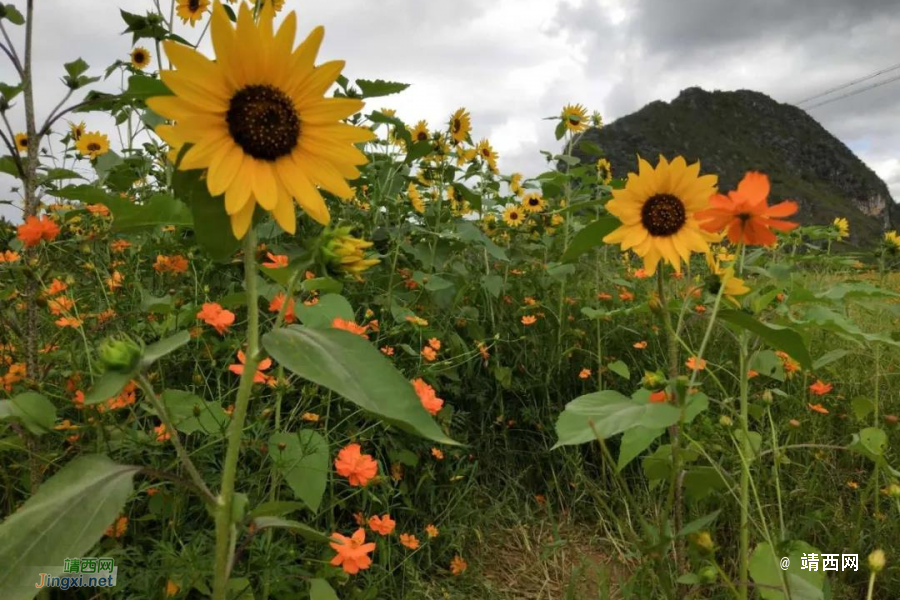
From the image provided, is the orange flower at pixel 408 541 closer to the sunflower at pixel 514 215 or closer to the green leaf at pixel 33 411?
the green leaf at pixel 33 411

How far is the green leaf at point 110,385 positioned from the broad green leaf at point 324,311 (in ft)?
1.29

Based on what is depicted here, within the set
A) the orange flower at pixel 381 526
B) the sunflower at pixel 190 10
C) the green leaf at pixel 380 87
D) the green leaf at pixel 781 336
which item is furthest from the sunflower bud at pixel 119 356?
the sunflower at pixel 190 10

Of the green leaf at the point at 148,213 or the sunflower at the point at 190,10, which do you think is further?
the sunflower at the point at 190,10

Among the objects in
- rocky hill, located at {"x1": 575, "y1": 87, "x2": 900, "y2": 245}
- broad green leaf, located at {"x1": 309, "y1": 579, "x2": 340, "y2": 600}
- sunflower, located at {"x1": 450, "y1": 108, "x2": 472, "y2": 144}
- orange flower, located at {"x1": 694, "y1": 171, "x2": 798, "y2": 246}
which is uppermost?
rocky hill, located at {"x1": 575, "y1": 87, "x2": 900, "y2": 245}

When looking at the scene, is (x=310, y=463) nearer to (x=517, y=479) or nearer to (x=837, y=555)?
(x=517, y=479)

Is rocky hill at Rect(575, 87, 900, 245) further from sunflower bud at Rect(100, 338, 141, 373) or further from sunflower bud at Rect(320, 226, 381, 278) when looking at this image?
sunflower bud at Rect(100, 338, 141, 373)

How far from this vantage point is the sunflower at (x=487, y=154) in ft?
11.2

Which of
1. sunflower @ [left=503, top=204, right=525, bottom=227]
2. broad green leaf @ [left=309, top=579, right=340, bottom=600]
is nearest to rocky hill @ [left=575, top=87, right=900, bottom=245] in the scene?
sunflower @ [left=503, top=204, right=525, bottom=227]

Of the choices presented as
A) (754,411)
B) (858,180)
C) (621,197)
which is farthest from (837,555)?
(858,180)

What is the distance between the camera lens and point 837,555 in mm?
1501

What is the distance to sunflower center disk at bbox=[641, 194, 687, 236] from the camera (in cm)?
119

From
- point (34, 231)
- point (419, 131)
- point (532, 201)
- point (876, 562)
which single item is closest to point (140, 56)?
point (419, 131)

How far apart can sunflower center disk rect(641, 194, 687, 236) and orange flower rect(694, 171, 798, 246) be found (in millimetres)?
200

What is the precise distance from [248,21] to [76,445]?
1004mm
